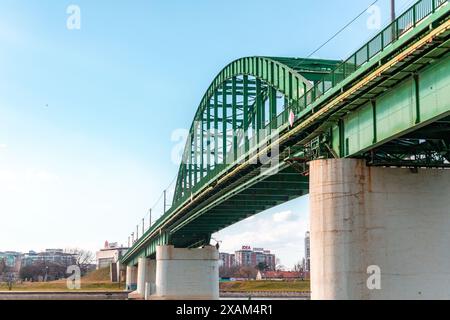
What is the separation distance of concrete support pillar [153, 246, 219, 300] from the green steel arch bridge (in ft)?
81.6

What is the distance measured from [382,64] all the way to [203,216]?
47.4 m

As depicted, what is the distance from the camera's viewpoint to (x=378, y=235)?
30453mm

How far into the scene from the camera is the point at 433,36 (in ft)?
75.4

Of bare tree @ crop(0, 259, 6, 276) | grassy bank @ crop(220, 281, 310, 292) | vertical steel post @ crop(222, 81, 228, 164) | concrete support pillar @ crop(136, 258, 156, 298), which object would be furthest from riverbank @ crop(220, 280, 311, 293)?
vertical steel post @ crop(222, 81, 228, 164)

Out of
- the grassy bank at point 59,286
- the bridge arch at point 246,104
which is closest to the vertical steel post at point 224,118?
the bridge arch at point 246,104

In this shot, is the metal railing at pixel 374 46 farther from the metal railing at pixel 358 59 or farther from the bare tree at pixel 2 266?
the bare tree at pixel 2 266

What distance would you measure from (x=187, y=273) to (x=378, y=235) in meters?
59.2

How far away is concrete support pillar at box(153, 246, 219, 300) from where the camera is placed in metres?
84.8

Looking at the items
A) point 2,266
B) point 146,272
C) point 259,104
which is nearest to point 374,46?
point 259,104

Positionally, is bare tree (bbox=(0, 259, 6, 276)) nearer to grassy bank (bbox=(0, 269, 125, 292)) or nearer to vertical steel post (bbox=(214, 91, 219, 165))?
grassy bank (bbox=(0, 269, 125, 292))

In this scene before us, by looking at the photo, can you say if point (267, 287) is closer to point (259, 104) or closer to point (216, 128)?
point (216, 128)

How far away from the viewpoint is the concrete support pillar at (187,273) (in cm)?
8481
